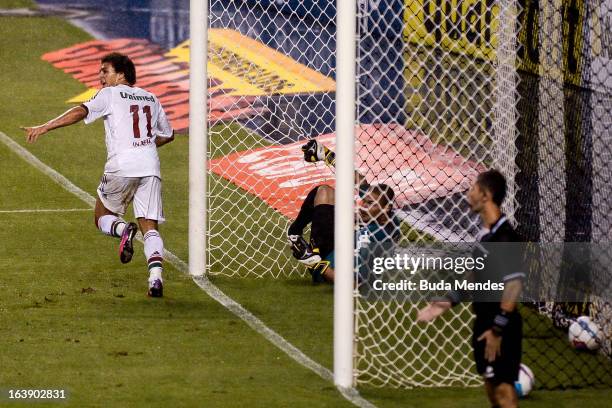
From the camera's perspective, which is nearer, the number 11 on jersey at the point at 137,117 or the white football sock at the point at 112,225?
the number 11 on jersey at the point at 137,117

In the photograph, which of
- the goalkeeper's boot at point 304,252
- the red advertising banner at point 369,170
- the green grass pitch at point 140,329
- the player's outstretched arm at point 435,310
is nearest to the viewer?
the player's outstretched arm at point 435,310

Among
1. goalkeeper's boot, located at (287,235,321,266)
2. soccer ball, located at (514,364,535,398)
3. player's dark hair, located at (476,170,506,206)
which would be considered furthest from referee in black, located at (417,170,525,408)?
goalkeeper's boot, located at (287,235,321,266)

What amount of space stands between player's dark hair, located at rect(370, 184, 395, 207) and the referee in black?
2326 millimetres

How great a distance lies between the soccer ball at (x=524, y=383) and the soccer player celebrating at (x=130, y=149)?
333 cm

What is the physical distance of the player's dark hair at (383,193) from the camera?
31.6 ft

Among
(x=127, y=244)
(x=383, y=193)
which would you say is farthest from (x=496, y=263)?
(x=127, y=244)

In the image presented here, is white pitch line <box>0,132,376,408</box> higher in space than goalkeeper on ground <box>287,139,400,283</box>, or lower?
lower

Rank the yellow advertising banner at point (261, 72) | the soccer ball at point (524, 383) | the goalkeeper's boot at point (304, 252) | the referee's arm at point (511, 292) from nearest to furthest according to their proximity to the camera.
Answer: the referee's arm at point (511, 292)
the soccer ball at point (524, 383)
the goalkeeper's boot at point (304, 252)
the yellow advertising banner at point (261, 72)

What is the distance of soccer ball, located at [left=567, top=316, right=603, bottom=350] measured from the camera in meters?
9.14

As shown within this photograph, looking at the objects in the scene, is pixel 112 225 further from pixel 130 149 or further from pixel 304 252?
pixel 304 252

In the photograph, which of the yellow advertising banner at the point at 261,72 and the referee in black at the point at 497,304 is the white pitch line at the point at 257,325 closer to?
the referee in black at the point at 497,304

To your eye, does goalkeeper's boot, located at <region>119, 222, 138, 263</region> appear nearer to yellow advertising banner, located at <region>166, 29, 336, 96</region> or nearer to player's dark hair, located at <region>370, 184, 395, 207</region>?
player's dark hair, located at <region>370, 184, 395, 207</region>

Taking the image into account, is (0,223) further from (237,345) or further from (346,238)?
(346,238)

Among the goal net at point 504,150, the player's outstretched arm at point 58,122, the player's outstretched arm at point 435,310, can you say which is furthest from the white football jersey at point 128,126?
the player's outstretched arm at point 435,310
